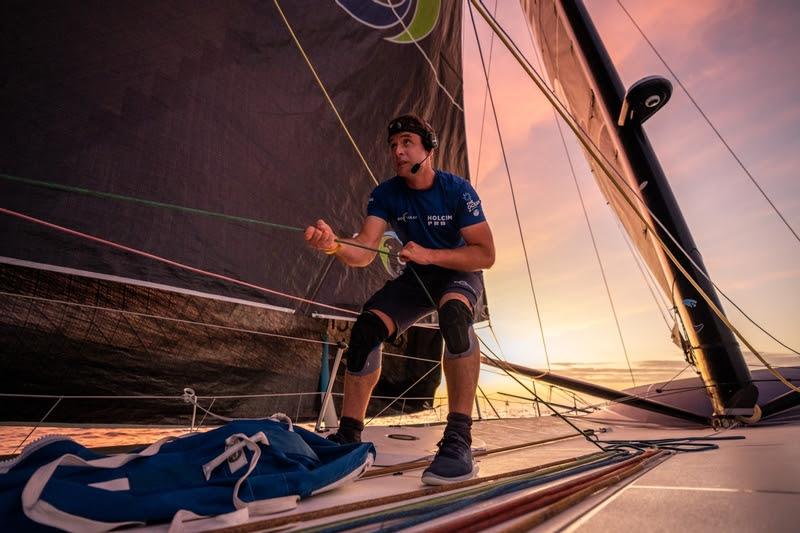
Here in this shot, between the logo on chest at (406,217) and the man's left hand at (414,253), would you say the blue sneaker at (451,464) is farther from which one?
the logo on chest at (406,217)

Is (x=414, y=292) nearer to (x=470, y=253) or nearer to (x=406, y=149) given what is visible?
(x=470, y=253)

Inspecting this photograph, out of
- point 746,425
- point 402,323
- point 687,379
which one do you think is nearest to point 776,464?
point 402,323

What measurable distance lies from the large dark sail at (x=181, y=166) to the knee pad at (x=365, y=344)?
0.90m

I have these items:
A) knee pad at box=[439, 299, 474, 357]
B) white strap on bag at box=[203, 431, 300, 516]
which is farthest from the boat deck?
knee pad at box=[439, 299, 474, 357]

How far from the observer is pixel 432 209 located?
1.95 m

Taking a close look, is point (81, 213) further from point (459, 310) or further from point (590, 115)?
point (590, 115)

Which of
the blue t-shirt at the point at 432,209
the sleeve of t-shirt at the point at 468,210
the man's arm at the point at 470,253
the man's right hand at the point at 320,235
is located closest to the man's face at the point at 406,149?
the blue t-shirt at the point at 432,209

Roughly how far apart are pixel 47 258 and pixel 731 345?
4.69 m

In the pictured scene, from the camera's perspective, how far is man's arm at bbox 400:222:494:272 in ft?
5.61

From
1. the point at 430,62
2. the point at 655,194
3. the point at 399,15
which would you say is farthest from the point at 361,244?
the point at 655,194

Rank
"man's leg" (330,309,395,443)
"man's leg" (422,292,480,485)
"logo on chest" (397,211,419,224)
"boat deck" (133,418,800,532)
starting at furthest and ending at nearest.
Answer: "logo on chest" (397,211,419,224) → "man's leg" (330,309,395,443) → "man's leg" (422,292,480,485) → "boat deck" (133,418,800,532)

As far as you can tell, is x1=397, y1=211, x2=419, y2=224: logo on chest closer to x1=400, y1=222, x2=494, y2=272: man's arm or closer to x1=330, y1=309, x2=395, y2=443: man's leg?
x1=400, y1=222, x2=494, y2=272: man's arm

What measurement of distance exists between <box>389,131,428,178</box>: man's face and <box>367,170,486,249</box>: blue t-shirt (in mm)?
138

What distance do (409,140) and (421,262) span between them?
619 mm
